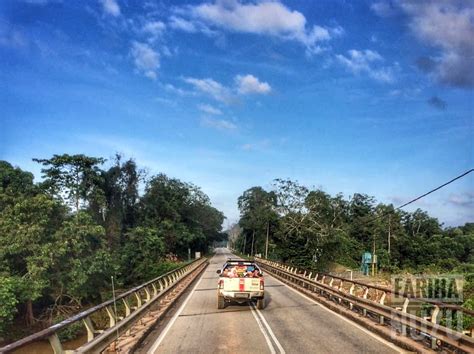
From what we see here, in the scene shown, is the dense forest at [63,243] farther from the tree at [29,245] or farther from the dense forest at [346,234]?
the dense forest at [346,234]

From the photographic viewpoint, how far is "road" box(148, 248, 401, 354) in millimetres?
10555

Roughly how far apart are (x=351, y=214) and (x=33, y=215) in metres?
78.3

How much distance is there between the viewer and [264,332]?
41.3 ft

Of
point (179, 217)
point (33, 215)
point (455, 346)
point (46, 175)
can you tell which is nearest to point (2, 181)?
point (33, 215)

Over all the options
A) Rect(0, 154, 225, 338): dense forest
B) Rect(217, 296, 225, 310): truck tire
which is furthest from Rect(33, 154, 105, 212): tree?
Rect(217, 296, 225, 310): truck tire

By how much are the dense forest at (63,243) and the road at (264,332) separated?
14621 millimetres

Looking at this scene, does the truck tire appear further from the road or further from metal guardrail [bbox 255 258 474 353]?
metal guardrail [bbox 255 258 474 353]

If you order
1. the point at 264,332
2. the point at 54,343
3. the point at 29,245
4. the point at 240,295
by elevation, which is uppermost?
the point at 29,245

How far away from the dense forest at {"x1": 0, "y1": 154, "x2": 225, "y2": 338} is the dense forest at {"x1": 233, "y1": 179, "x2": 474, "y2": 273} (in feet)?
59.5

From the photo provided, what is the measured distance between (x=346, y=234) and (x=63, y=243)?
51647mm

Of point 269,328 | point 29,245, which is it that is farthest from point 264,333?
point 29,245

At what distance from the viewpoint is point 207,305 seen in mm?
19062

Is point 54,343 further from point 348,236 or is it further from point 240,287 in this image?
point 348,236

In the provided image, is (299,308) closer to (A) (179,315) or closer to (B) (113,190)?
(A) (179,315)
